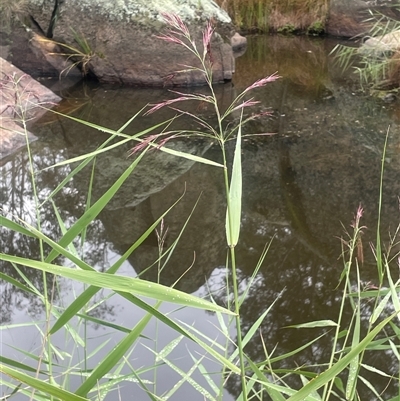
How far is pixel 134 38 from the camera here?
4402 mm

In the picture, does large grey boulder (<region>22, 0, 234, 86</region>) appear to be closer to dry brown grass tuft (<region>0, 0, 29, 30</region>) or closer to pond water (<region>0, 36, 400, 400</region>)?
pond water (<region>0, 36, 400, 400</region>)

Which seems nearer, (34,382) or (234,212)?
(34,382)

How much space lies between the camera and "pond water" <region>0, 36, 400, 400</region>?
1.61 m

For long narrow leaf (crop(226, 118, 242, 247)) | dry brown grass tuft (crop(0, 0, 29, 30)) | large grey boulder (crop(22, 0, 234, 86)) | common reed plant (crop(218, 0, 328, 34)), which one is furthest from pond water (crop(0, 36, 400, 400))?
common reed plant (crop(218, 0, 328, 34))

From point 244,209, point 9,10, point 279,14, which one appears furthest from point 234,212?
point 279,14

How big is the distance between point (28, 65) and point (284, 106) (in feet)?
7.30

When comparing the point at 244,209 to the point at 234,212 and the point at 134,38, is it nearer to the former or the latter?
the point at 234,212

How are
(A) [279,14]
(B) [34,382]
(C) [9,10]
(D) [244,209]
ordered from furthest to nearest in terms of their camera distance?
(A) [279,14] → (C) [9,10] → (D) [244,209] → (B) [34,382]

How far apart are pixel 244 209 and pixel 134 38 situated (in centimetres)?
250

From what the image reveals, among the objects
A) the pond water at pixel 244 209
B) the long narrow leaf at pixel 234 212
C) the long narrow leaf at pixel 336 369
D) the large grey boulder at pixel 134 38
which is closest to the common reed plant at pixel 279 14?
the large grey boulder at pixel 134 38

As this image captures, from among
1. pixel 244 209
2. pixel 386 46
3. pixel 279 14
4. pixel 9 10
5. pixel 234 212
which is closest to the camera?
pixel 234 212

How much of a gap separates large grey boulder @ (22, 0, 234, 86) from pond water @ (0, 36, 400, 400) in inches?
9.9

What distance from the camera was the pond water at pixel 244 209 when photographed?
1.61 m

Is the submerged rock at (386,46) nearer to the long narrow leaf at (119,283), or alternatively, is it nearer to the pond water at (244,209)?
the pond water at (244,209)
